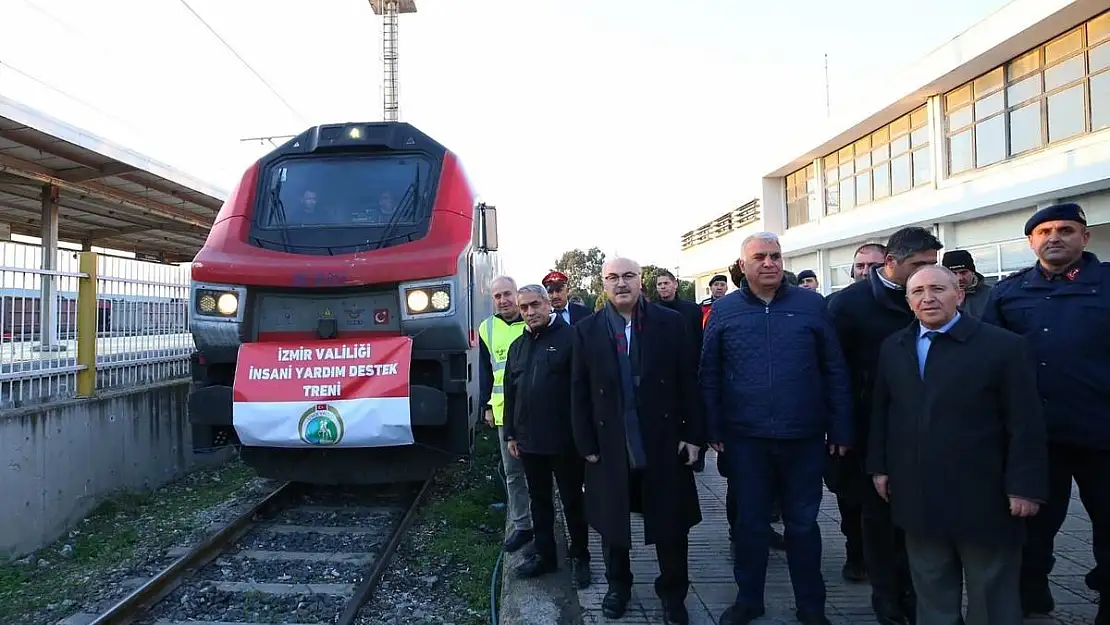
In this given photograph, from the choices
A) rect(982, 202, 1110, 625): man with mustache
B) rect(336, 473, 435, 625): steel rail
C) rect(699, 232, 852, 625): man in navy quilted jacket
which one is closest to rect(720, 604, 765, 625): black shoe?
rect(699, 232, 852, 625): man in navy quilted jacket

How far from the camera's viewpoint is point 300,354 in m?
5.26

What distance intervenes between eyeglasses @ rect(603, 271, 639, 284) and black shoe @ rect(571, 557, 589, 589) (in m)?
1.64

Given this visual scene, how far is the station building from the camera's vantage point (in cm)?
1293

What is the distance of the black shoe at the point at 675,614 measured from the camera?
3.50m

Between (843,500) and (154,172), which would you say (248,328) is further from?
(154,172)

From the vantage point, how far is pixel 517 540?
4809mm

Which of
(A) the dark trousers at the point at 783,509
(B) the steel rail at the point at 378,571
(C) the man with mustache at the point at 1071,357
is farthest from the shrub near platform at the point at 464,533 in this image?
(C) the man with mustache at the point at 1071,357

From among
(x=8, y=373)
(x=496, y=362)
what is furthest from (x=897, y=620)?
(x=8, y=373)

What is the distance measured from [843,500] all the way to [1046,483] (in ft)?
4.90

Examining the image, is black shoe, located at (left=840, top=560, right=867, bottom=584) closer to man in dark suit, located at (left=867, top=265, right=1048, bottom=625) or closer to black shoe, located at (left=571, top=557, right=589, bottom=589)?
man in dark suit, located at (left=867, top=265, right=1048, bottom=625)

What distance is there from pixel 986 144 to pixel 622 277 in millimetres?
15575

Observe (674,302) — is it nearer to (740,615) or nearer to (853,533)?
(853,533)

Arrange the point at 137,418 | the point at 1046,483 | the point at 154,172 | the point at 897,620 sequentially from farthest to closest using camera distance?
1. the point at 154,172
2. the point at 137,418
3. the point at 897,620
4. the point at 1046,483

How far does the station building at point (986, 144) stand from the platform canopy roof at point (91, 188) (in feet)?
48.9
